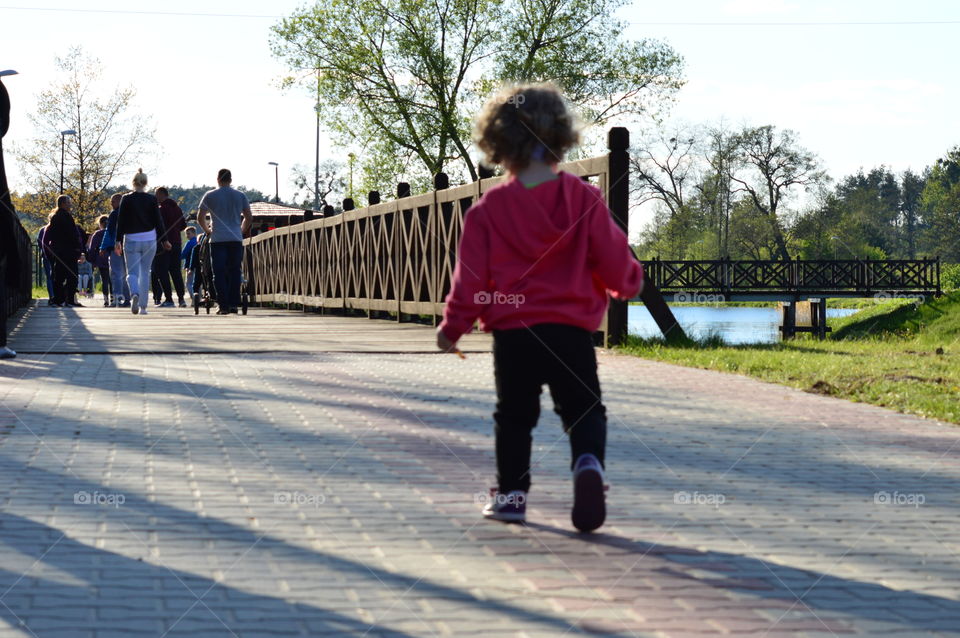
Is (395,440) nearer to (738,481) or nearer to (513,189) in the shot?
(738,481)

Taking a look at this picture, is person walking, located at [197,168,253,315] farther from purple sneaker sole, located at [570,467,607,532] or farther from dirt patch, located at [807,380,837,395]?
purple sneaker sole, located at [570,467,607,532]

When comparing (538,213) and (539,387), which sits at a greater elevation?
(538,213)

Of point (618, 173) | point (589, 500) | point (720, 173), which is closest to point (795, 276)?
point (720, 173)

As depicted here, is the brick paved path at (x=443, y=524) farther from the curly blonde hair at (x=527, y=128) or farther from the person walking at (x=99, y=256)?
the person walking at (x=99, y=256)

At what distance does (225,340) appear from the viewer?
496 inches

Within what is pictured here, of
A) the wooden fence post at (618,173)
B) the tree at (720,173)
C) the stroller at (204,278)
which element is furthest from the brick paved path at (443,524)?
the tree at (720,173)

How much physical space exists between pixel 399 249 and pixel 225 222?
9.89 feet

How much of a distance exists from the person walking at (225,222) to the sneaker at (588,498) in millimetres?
11559

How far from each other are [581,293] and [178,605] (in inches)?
64.9

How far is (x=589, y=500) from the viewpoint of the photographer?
155 inches

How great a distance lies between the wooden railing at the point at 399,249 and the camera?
1155 cm

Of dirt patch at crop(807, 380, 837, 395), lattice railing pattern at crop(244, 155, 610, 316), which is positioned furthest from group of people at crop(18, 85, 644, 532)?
lattice railing pattern at crop(244, 155, 610, 316)

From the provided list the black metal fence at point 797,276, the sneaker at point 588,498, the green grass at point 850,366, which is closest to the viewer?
the sneaker at point 588,498

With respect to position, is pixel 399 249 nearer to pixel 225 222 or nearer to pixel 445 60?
pixel 225 222
